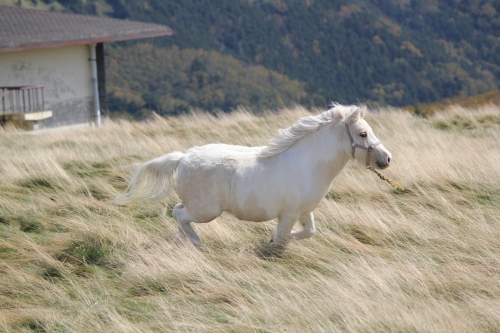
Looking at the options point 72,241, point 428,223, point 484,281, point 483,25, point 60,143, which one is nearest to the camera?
point 484,281

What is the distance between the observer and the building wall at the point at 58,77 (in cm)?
2027

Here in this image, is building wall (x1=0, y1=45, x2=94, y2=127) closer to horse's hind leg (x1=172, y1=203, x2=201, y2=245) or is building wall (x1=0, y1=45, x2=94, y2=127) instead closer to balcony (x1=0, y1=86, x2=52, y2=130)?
balcony (x1=0, y1=86, x2=52, y2=130)

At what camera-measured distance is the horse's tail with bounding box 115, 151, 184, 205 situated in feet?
22.6

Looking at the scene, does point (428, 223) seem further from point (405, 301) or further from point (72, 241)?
point (72, 241)

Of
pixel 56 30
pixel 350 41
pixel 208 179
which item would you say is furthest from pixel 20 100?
pixel 350 41

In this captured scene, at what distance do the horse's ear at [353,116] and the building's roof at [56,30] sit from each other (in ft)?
47.3

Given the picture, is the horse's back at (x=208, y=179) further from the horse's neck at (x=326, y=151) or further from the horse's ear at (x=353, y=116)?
the horse's ear at (x=353, y=116)

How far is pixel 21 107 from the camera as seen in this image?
20.0 meters

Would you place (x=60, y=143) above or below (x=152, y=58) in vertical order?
above

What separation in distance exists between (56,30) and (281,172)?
55.0 feet

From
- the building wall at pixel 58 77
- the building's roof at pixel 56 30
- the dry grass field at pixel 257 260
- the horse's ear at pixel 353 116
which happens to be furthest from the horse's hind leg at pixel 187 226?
the building wall at pixel 58 77

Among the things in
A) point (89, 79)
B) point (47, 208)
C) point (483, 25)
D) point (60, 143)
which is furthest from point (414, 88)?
point (47, 208)

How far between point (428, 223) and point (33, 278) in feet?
13.0

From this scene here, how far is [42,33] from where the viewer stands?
20766 millimetres
